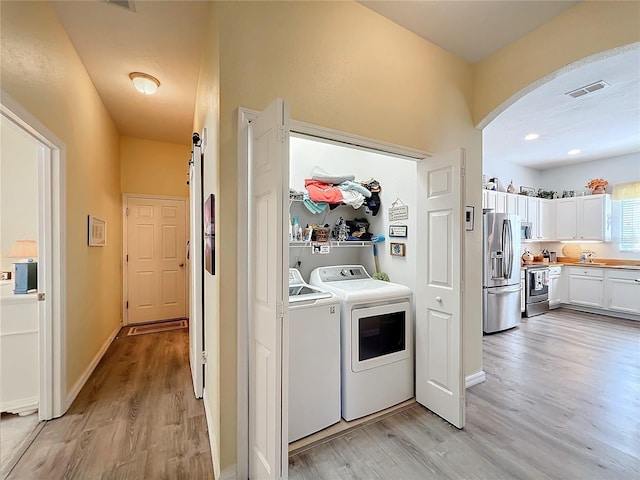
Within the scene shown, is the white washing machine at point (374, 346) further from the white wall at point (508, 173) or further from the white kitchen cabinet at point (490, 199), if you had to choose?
the white wall at point (508, 173)

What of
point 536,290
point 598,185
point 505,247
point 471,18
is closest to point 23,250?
point 471,18

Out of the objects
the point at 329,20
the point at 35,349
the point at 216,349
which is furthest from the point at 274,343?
the point at 35,349

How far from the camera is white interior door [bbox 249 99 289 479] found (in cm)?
129

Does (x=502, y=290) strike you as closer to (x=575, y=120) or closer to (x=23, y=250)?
(x=575, y=120)

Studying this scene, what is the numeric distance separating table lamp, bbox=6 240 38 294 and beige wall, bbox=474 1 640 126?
4.10m

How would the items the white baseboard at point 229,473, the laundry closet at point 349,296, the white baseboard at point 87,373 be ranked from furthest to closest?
the white baseboard at point 87,373
the laundry closet at point 349,296
the white baseboard at point 229,473

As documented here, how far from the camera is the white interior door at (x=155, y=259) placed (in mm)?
4625

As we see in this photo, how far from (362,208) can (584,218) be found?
5.23 metres

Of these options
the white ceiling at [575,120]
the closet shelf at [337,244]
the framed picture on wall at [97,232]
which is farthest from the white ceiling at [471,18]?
the framed picture on wall at [97,232]

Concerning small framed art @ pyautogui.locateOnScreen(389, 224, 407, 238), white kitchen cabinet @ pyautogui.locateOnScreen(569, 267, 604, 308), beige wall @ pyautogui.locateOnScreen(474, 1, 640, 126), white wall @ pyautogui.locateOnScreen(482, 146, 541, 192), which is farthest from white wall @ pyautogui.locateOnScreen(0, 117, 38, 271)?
white kitchen cabinet @ pyautogui.locateOnScreen(569, 267, 604, 308)

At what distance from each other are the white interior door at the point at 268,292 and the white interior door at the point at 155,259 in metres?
3.91

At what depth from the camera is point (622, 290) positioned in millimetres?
4855

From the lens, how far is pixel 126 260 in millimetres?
4570

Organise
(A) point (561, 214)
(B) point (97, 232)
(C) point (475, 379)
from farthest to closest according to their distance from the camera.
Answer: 1. (A) point (561, 214)
2. (B) point (97, 232)
3. (C) point (475, 379)
